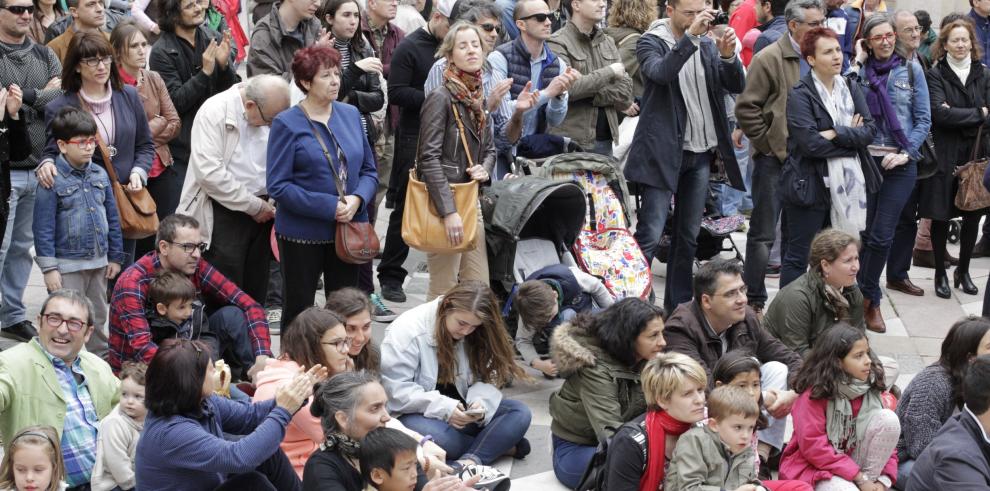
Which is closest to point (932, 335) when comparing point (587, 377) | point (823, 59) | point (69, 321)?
point (823, 59)

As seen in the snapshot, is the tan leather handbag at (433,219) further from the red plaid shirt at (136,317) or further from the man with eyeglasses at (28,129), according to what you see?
the man with eyeglasses at (28,129)

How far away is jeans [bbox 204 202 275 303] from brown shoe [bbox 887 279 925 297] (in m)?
4.52

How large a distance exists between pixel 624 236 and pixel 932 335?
2.23 m

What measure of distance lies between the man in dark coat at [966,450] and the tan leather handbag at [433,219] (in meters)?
2.94

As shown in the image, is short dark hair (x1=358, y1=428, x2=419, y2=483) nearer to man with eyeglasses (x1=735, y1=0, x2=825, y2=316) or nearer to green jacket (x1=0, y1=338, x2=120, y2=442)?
green jacket (x1=0, y1=338, x2=120, y2=442)

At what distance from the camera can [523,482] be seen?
6512mm

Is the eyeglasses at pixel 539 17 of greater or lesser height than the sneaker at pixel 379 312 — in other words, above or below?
above

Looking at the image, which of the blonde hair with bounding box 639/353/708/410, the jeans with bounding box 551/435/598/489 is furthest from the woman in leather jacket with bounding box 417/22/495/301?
the blonde hair with bounding box 639/353/708/410

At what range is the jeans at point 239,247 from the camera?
25.2 ft

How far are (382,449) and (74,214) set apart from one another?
2865 millimetres

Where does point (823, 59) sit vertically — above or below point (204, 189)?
above

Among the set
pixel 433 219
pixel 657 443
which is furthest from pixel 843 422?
pixel 433 219

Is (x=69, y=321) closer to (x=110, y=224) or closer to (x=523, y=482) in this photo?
(x=110, y=224)

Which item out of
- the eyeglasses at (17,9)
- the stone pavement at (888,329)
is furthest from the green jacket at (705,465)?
the eyeglasses at (17,9)
